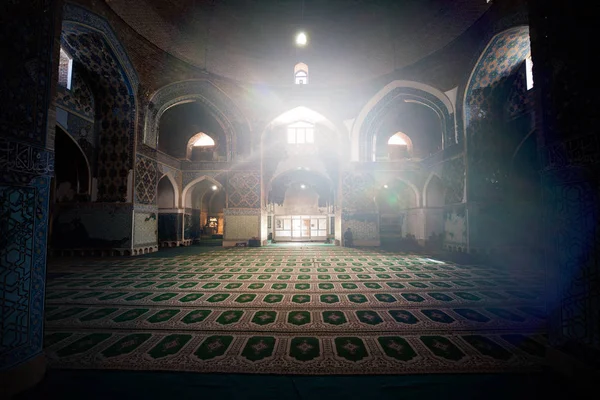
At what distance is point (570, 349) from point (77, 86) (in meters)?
9.95

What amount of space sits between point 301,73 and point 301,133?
9.13 feet

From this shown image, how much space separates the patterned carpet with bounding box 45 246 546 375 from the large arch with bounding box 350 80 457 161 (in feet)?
16.9

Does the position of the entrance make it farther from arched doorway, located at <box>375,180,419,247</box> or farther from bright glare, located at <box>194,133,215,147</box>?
bright glare, located at <box>194,133,215,147</box>

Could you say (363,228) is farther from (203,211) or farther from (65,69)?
(203,211)

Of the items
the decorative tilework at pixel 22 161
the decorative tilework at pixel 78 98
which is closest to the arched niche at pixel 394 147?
the decorative tilework at pixel 78 98

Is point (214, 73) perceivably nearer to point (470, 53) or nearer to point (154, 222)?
point (154, 222)

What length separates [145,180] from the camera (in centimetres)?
779

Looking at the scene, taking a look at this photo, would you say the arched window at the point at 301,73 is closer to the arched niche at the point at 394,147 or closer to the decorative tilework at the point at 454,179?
the arched niche at the point at 394,147

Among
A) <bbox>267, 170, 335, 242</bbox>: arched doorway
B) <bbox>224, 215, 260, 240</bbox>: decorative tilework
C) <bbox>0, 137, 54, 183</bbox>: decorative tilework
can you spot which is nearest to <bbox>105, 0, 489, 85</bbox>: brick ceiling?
<bbox>224, 215, 260, 240</bbox>: decorative tilework

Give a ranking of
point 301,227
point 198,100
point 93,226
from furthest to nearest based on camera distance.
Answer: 1. point 301,227
2. point 198,100
3. point 93,226

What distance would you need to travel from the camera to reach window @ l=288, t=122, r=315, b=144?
12469mm

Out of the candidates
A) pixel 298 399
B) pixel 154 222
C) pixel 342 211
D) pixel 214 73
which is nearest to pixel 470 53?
pixel 342 211

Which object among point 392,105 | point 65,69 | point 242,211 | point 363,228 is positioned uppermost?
point 392,105

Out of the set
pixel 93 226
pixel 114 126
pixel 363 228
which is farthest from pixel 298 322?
pixel 114 126
